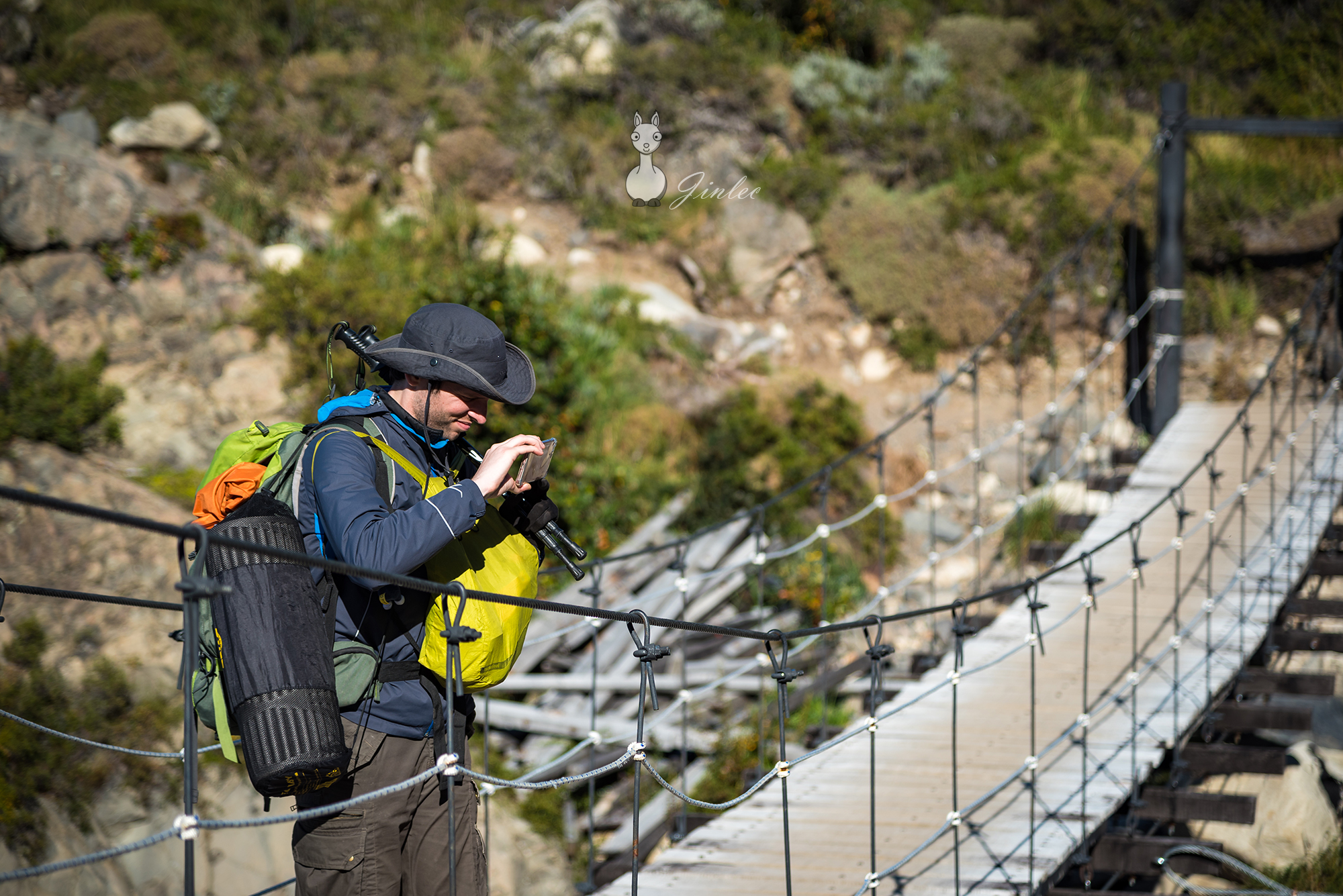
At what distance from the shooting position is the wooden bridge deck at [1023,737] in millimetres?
3361

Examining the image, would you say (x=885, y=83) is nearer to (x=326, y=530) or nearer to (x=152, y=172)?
(x=152, y=172)

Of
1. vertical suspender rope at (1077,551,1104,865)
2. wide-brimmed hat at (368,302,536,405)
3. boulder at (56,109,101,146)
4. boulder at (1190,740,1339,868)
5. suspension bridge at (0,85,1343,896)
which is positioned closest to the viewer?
wide-brimmed hat at (368,302,536,405)

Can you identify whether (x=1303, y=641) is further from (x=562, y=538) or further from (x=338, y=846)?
(x=338, y=846)

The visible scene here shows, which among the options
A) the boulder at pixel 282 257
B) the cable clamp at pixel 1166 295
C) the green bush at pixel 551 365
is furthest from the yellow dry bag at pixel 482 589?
the boulder at pixel 282 257

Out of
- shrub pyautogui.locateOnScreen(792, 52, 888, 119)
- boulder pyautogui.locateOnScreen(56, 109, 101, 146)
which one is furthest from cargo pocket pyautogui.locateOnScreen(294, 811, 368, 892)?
shrub pyautogui.locateOnScreen(792, 52, 888, 119)

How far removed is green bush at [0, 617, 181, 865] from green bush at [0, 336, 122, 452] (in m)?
1.55

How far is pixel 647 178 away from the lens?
10.1 meters

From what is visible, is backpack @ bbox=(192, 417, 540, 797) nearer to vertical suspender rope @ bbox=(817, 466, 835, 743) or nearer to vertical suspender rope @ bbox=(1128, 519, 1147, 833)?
vertical suspender rope @ bbox=(1128, 519, 1147, 833)

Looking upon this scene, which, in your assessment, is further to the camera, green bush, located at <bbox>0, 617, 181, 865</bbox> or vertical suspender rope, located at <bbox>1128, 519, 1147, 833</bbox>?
green bush, located at <bbox>0, 617, 181, 865</bbox>

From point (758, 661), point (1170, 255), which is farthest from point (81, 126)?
point (1170, 255)

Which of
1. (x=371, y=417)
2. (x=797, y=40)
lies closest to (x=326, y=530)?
(x=371, y=417)

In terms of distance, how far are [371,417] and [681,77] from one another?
9254 millimetres

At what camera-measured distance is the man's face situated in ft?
6.55

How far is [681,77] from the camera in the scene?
10.5 metres
